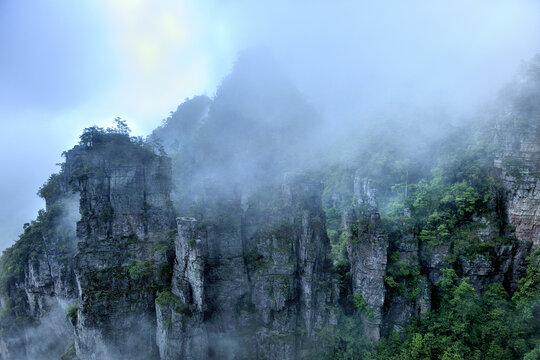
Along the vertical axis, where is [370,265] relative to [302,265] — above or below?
below

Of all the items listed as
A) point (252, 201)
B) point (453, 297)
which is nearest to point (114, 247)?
point (252, 201)

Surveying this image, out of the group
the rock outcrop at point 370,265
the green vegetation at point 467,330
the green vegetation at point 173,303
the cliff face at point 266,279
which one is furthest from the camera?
the cliff face at point 266,279

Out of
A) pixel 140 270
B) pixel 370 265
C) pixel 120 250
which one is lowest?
pixel 370 265

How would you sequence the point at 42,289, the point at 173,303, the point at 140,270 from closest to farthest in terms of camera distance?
1. the point at 173,303
2. the point at 140,270
3. the point at 42,289

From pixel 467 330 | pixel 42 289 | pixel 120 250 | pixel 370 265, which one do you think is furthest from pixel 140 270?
pixel 467 330

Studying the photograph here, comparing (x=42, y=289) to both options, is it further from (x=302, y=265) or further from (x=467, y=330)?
(x=467, y=330)

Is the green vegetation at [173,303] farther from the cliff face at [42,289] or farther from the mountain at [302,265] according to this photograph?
the cliff face at [42,289]

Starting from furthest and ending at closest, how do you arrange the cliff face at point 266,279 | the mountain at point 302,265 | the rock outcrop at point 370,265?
the cliff face at point 266,279 < the rock outcrop at point 370,265 < the mountain at point 302,265

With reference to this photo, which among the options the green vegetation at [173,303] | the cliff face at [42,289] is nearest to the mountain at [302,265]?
the green vegetation at [173,303]

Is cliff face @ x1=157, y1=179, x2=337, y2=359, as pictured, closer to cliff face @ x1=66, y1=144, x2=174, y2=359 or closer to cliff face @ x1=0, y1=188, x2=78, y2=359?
cliff face @ x1=66, y1=144, x2=174, y2=359

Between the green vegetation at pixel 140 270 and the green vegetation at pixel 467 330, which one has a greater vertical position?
the green vegetation at pixel 140 270

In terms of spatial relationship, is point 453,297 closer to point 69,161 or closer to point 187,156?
point 187,156

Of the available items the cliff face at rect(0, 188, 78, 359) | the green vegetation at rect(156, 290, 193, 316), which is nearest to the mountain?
the green vegetation at rect(156, 290, 193, 316)

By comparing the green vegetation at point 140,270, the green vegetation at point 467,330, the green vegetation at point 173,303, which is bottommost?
the green vegetation at point 467,330
